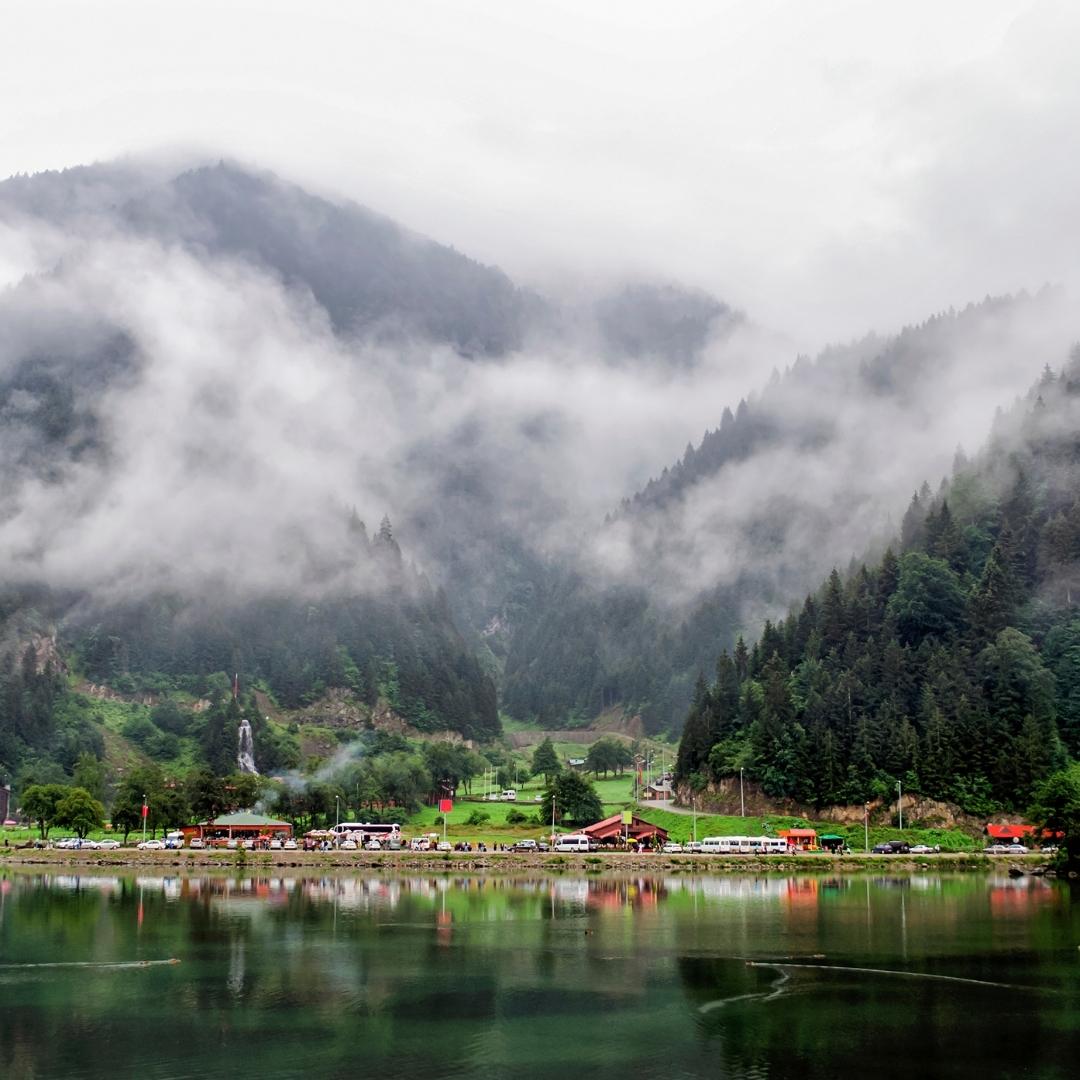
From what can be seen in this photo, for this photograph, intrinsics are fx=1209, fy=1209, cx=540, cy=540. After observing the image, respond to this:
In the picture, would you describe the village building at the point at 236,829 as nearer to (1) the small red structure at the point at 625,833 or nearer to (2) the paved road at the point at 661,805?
(1) the small red structure at the point at 625,833

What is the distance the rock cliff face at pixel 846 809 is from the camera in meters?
134

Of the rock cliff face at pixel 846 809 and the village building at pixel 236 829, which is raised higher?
the rock cliff face at pixel 846 809

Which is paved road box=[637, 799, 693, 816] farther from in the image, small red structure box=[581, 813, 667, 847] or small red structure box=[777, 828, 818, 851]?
small red structure box=[777, 828, 818, 851]

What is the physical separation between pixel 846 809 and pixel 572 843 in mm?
31839

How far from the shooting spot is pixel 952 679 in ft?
484

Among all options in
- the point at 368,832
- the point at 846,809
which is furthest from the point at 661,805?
the point at 368,832

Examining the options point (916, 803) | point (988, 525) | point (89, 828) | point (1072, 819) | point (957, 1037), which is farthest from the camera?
point (988, 525)

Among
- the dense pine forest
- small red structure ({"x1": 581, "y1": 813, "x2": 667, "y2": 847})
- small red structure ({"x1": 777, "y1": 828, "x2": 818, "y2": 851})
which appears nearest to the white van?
small red structure ({"x1": 581, "y1": 813, "x2": 667, "y2": 847})

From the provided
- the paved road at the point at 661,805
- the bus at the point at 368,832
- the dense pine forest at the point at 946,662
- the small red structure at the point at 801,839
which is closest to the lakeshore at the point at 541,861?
the small red structure at the point at 801,839

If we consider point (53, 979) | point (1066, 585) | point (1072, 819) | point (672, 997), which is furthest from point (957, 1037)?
point (1066, 585)

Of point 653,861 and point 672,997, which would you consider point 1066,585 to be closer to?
point 653,861

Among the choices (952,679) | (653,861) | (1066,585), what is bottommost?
(653,861)

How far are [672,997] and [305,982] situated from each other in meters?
16.7

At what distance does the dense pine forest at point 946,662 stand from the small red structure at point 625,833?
16657 mm
